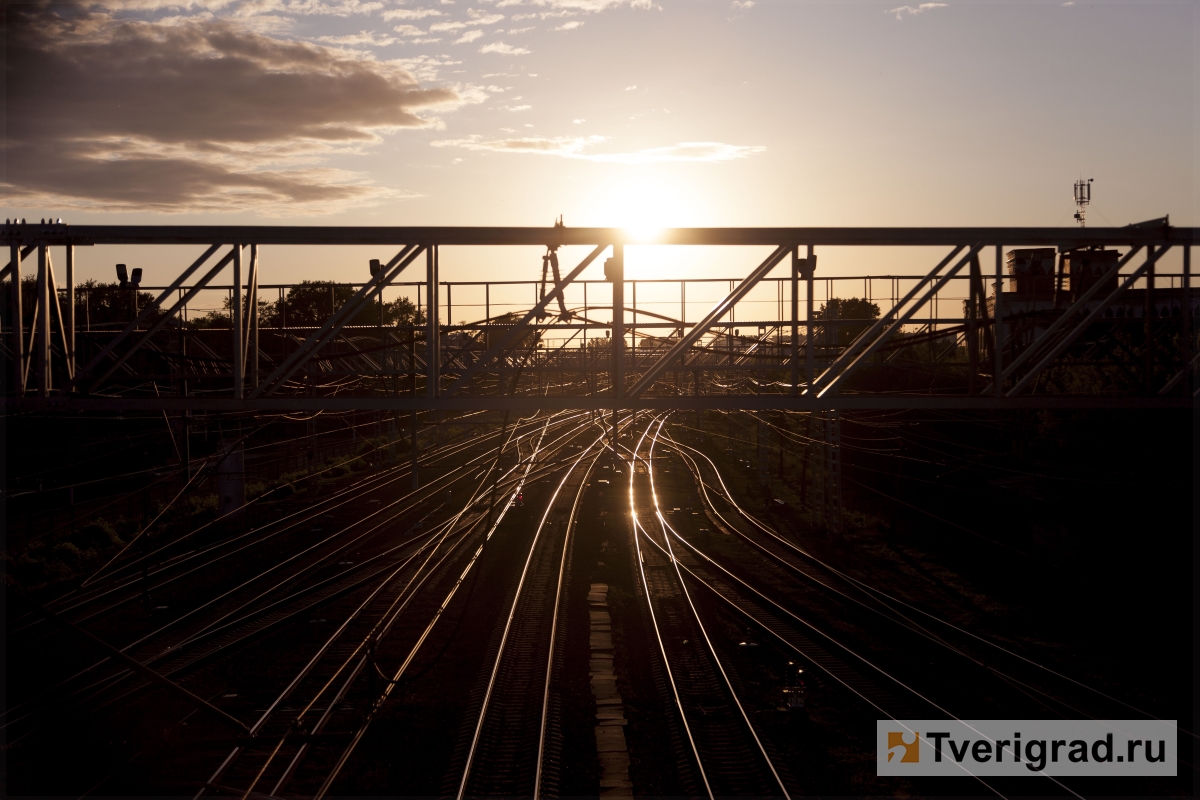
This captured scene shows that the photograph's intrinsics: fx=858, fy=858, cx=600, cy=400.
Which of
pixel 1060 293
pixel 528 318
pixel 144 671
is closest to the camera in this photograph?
pixel 528 318

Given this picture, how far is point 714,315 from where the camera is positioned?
292 inches

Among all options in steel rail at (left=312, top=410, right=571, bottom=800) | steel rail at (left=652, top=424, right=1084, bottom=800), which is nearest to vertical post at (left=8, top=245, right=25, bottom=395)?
steel rail at (left=312, top=410, right=571, bottom=800)

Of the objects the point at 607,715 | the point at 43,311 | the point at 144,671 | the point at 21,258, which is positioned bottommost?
the point at 607,715

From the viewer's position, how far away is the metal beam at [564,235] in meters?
7.36

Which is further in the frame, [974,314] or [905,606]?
[905,606]

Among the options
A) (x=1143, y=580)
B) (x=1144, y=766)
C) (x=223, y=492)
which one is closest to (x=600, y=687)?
(x=1144, y=766)

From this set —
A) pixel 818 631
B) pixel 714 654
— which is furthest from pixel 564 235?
pixel 818 631

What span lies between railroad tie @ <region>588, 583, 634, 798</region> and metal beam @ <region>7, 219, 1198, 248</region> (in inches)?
203

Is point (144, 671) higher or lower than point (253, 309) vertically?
lower

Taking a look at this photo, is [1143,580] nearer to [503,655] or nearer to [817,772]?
[817,772]

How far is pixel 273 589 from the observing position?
1487cm

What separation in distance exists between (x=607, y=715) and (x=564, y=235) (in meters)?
5.67

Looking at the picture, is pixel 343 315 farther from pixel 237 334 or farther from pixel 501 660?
pixel 501 660

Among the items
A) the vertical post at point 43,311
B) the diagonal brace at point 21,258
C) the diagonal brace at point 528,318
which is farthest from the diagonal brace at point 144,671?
the diagonal brace at point 528,318
